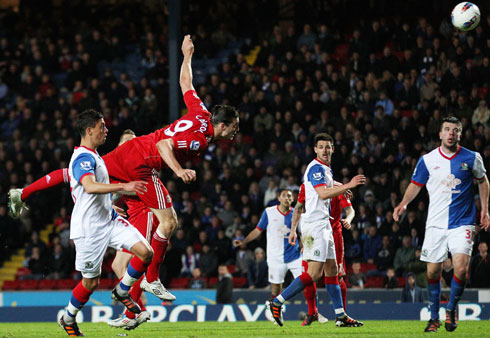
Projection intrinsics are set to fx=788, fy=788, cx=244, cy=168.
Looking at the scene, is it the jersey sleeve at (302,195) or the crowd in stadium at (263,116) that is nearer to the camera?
the jersey sleeve at (302,195)

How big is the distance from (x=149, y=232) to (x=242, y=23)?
14.4 metres

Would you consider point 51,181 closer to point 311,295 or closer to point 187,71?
point 187,71

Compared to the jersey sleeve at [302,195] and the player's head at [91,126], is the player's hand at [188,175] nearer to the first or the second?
the player's head at [91,126]

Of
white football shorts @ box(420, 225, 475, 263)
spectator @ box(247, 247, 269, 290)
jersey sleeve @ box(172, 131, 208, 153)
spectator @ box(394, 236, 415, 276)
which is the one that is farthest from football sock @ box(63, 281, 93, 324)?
spectator @ box(394, 236, 415, 276)

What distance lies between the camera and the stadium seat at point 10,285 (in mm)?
17850

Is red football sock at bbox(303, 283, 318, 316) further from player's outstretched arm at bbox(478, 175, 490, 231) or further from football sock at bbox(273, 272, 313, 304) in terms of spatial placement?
player's outstretched arm at bbox(478, 175, 490, 231)

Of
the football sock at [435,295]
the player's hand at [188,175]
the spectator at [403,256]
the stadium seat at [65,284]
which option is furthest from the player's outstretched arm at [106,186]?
the stadium seat at [65,284]

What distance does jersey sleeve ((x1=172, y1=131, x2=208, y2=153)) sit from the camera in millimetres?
8836

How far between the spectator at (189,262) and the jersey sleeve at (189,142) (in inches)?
328

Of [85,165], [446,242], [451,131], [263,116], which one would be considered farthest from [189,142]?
[263,116]

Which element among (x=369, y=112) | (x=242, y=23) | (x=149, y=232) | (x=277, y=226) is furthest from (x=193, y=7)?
(x=149, y=232)

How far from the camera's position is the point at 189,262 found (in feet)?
56.1

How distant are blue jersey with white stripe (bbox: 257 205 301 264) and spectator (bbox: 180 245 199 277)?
342cm

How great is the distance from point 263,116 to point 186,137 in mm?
10663
